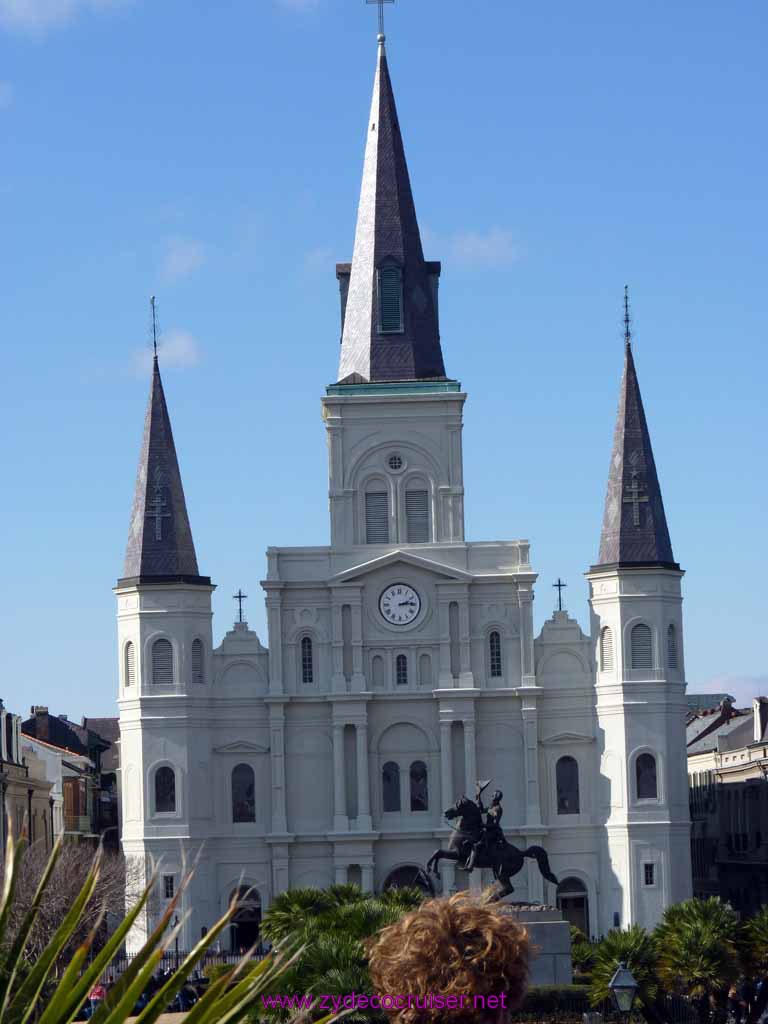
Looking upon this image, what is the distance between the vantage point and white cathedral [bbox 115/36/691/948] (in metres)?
79.7

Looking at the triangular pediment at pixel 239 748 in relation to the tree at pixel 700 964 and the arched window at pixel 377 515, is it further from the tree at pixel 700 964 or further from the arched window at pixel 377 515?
the tree at pixel 700 964

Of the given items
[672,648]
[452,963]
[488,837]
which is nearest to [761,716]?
[672,648]

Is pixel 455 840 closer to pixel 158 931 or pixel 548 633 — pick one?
pixel 548 633

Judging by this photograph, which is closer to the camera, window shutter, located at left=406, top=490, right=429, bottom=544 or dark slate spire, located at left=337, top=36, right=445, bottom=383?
window shutter, located at left=406, top=490, right=429, bottom=544

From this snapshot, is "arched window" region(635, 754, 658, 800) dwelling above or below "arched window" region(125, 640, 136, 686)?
below

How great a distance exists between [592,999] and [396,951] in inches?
1158

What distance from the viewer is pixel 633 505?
3211 inches

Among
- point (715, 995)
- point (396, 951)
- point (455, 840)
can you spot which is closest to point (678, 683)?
point (455, 840)

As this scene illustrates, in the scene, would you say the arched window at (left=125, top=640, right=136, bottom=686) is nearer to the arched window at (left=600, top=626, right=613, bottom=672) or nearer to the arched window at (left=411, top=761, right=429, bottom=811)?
the arched window at (left=411, top=761, right=429, bottom=811)

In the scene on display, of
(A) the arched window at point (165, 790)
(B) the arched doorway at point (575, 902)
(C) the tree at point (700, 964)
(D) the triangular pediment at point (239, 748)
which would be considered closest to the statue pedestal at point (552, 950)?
(C) the tree at point (700, 964)

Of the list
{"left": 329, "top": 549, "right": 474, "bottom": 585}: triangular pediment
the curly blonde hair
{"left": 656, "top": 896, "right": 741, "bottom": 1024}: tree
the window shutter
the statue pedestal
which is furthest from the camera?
the window shutter

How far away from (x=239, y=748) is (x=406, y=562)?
31.7 feet

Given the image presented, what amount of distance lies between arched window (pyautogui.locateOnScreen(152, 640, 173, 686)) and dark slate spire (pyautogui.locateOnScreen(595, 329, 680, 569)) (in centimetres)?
1702

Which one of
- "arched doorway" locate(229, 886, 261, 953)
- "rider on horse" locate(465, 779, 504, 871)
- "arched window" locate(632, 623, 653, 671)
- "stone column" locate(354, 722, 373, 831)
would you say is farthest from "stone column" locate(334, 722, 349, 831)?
"rider on horse" locate(465, 779, 504, 871)
